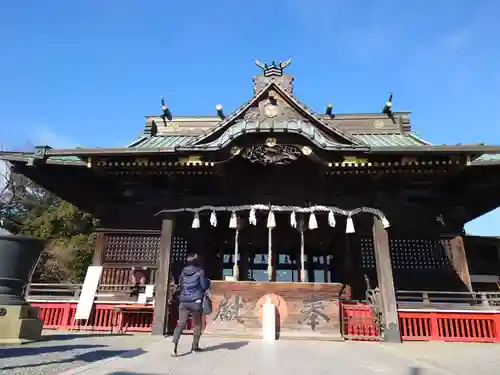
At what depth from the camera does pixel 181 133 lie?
14688mm

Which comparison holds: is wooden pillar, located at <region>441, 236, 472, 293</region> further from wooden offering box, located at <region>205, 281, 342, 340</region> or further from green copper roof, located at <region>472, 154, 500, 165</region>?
wooden offering box, located at <region>205, 281, 342, 340</region>

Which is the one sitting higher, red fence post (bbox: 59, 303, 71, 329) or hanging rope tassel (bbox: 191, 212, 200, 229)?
hanging rope tassel (bbox: 191, 212, 200, 229)

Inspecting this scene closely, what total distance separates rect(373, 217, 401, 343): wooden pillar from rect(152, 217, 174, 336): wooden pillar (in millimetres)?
5826

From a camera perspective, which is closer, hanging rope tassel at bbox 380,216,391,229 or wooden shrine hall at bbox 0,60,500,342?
wooden shrine hall at bbox 0,60,500,342

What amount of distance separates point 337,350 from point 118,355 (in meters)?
4.21


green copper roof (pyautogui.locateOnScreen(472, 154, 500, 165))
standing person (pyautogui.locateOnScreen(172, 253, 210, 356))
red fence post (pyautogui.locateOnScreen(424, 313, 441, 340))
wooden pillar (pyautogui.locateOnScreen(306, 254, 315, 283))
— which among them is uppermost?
green copper roof (pyautogui.locateOnScreen(472, 154, 500, 165))

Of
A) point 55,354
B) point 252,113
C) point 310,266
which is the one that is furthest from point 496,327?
point 55,354

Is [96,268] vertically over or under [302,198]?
under

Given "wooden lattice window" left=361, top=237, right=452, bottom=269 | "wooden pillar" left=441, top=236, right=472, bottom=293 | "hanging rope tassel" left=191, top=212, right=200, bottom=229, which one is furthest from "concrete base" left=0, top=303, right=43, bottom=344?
"wooden pillar" left=441, top=236, right=472, bottom=293

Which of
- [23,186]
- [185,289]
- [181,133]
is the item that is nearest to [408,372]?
[185,289]

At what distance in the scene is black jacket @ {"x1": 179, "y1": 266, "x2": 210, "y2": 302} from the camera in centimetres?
630

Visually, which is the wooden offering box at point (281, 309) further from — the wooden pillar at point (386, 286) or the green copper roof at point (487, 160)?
the green copper roof at point (487, 160)

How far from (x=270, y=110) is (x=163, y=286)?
7.09 metres

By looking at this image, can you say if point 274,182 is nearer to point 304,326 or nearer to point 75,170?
point 304,326
